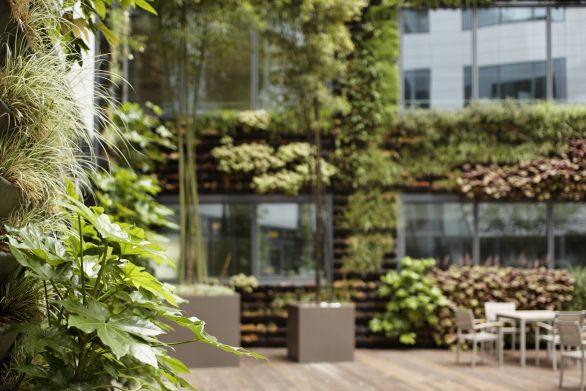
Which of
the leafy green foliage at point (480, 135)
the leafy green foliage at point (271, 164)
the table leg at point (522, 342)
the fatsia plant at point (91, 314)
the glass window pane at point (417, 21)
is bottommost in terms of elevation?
the table leg at point (522, 342)

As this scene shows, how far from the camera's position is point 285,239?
39.2 ft

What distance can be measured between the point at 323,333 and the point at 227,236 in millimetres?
2624

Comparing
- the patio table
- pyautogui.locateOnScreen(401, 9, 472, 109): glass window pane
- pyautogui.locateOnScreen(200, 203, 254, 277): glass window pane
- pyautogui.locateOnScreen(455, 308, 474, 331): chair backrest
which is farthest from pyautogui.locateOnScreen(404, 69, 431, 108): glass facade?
pyautogui.locateOnScreen(455, 308, 474, 331): chair backrest

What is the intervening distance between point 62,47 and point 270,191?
8.89 metres

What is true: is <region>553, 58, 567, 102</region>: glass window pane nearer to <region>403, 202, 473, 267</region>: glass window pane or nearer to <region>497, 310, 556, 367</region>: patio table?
<region>403, 202, 473, 267</region>: glass window pane

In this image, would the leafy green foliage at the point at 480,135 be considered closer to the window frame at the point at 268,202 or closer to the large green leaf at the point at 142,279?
the window frame at the point at 268,202

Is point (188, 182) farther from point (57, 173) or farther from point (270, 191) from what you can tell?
point (57, 173)

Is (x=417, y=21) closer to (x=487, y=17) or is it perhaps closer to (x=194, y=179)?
(x=487, y=17)

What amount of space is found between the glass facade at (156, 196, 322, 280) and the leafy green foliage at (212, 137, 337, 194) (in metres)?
0.38

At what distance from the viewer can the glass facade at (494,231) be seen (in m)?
11.8

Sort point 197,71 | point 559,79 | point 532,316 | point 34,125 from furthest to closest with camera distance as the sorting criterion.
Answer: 1. point 559,79
2. point 197,71
3. point 532,316
4. point 34,125

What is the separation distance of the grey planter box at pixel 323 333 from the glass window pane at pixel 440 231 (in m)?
2.26

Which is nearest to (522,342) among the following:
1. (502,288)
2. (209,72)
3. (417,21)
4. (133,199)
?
(502,288)

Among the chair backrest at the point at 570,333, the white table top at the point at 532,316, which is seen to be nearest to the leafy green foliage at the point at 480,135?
the white table top at the point at 532,316
